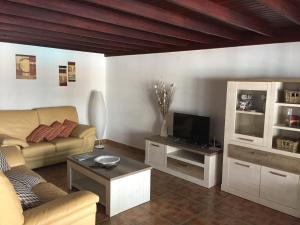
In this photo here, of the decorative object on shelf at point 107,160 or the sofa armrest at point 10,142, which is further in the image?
the sofa armrest at point 10,142

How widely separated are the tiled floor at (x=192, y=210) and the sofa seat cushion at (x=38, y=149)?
0.54 m

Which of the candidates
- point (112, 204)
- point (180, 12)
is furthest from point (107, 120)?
point (180, 12)

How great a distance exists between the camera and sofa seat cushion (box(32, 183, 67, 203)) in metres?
2.21

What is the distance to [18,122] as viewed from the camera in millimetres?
4277

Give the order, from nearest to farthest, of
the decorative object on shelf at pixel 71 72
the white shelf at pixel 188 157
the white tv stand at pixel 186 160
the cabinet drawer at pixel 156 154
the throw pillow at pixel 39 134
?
the white tv stand at pixel 186 160, the white shelf at pixel 188 157, the cabinet drawer at pixel 156 154, the throw pillow at pixel 39 134, the decorative object on shelf at pixel 71 72

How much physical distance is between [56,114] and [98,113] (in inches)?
35.5

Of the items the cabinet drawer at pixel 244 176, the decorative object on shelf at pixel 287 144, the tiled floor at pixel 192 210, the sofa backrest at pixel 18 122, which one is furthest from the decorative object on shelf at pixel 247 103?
the sofa backrest at pixel 18 122

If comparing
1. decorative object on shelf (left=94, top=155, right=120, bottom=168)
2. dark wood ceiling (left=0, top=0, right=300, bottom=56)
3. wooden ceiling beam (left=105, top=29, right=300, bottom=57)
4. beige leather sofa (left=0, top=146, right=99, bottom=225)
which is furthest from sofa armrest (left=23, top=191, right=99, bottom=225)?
wooden ceiling beam (left=105, top=29, right=300, bottom=57)

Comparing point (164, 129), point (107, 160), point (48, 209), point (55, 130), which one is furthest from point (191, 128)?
point (48, 209)

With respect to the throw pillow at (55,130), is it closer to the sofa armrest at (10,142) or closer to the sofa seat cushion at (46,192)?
the sofa armrest at (10,142)

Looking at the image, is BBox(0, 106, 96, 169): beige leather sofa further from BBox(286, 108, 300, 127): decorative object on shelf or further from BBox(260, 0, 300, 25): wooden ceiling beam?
BBox(260, 0, 300, 25): wooden ceiling beam

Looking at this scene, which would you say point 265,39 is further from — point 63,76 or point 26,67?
point 26,67

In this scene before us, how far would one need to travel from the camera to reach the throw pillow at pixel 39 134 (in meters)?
4.23

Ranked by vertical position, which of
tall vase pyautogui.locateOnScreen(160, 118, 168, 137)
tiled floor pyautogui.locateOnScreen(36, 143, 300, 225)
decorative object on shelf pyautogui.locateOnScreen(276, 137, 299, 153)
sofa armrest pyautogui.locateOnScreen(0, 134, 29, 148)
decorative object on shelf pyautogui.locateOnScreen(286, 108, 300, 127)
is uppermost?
decorative object on shelf pyautogui.locateOnScreen(286, 108, 300, 127)
